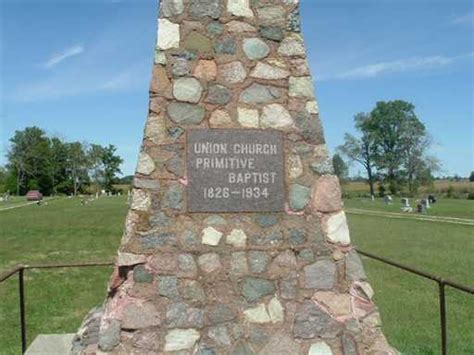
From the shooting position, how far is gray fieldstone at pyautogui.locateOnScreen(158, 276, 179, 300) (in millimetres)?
4762

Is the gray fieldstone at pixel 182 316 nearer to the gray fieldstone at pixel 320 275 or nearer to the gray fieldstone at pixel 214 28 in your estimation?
the gray fieldstone at pixel 320 275

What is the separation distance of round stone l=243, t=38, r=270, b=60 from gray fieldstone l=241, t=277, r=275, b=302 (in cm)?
205

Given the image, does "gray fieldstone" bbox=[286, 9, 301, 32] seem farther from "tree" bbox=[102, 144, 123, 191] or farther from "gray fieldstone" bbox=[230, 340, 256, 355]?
"tree" bbox=[102, 144, 123, 191]

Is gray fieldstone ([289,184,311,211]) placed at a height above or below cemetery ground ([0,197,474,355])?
above

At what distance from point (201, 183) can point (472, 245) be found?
48.1ft

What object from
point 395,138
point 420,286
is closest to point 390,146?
point 395,138

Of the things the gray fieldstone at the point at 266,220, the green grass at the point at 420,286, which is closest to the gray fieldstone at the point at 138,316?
the gray fieldstone at the point at 266,220

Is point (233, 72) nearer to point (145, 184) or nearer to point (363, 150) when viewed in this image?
point (145, 184)

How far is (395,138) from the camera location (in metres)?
83.1

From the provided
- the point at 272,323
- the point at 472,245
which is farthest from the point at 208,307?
the point at 472,245

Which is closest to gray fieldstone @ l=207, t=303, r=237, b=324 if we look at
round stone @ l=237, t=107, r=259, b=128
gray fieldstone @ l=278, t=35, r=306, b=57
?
round stone @ l=237, t=107, r=259, b=128

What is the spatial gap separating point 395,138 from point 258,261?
269ft

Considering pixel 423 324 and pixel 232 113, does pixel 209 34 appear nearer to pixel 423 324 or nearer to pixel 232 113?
pixel 232 113

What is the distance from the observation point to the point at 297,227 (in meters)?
5.00
